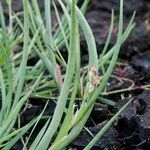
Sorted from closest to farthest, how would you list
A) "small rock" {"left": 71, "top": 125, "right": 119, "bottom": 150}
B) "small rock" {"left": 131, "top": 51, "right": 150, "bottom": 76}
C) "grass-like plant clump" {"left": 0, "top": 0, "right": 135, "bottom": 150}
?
"grass-like plant clump" {"left": 0, "top": 0, "right": 135, "bottom": 150}
"small rock" {"left": 71, "top": 125, "right": 119, "bottom": 150}
"small rock" {"left": 131, "top": 51, "right": 150, "bottom": 76}

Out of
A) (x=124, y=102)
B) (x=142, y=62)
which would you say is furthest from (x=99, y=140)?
(x=142, y=62)

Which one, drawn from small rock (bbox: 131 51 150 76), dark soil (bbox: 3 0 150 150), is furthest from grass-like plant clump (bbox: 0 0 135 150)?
small rock (bbox: 131 51 150 76)

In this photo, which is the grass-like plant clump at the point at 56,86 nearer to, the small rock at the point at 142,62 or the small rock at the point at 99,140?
the small rock at the point at 99,140

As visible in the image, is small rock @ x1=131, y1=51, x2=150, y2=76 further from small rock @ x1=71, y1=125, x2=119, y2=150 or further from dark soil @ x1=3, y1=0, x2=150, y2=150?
small rock @ x1=71, y1=125, x2=119, y2=150

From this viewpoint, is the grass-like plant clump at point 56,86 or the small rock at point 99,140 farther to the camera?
the small rock at point 99,140

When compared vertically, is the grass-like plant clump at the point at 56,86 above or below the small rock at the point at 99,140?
above

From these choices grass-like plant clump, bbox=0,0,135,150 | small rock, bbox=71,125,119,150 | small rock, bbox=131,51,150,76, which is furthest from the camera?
small rock, bbox=131,51,150,76

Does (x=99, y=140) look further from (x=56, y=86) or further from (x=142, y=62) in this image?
(x=142, y=62)

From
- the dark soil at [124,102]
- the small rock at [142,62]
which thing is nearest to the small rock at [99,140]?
the dark soil at [124,102]

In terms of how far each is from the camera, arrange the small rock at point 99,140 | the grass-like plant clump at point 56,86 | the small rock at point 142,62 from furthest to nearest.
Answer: the small rock at point 142,62 → the small rock at point 99,140 → the grass-like plant clump at point 56,86

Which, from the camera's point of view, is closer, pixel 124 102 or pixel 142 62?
pixel 124 102
